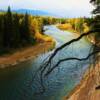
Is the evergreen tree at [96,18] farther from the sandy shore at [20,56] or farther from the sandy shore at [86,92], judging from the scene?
the sandy shore at [20,56]

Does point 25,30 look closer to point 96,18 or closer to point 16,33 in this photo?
point 16,33

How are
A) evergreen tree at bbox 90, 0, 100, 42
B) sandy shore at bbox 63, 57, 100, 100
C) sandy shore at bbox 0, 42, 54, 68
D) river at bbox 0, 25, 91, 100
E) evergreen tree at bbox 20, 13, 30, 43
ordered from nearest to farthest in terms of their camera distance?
evergreen tree at bbox 90, 0, 100, 42 → sandy shore at bbox 63, 57, 100, 100 → river at bbox 0, 25, 91, 100 → sandy shore at bbox 0, 42, 54, 68 → evergreen tree at bbox 20, 13, 30, 43

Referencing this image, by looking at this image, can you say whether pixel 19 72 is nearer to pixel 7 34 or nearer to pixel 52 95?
pixel 52 95

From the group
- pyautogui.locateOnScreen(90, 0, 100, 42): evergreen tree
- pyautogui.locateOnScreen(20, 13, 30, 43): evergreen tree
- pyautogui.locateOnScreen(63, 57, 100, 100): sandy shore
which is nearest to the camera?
pyautogui.locateOnScreen(90, 0, 100, 42): evergreen tree

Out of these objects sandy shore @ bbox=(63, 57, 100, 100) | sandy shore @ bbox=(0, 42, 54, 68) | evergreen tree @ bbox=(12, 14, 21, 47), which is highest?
evergreen tree @ bbox=(12, 14, 21, 47)

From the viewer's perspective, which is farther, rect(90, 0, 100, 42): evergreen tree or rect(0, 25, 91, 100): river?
rect(0, 25, 91, 100): river

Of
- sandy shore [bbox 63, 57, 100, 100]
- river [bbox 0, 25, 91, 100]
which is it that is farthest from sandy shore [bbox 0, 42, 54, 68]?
sandy shore [bbox 63, 57, 100, 100]

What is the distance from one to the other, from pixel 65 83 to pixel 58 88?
93.8 inches

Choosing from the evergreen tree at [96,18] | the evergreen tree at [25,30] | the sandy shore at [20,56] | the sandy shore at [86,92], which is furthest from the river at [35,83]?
the evergreen tree at [25,30]

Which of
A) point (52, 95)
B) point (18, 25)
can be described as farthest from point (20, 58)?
point (52, 95)

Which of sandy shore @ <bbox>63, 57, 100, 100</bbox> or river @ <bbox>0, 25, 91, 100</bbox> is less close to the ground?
sandy shore @ <bbox>63, 57, 100, 100</bbox>

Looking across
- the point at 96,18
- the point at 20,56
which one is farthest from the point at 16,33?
the point at 96,18

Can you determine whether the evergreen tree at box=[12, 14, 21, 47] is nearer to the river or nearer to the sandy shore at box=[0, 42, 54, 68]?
the sandy shore at box=[0, 42, 54, 68]

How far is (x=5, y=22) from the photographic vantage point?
2534 inches
